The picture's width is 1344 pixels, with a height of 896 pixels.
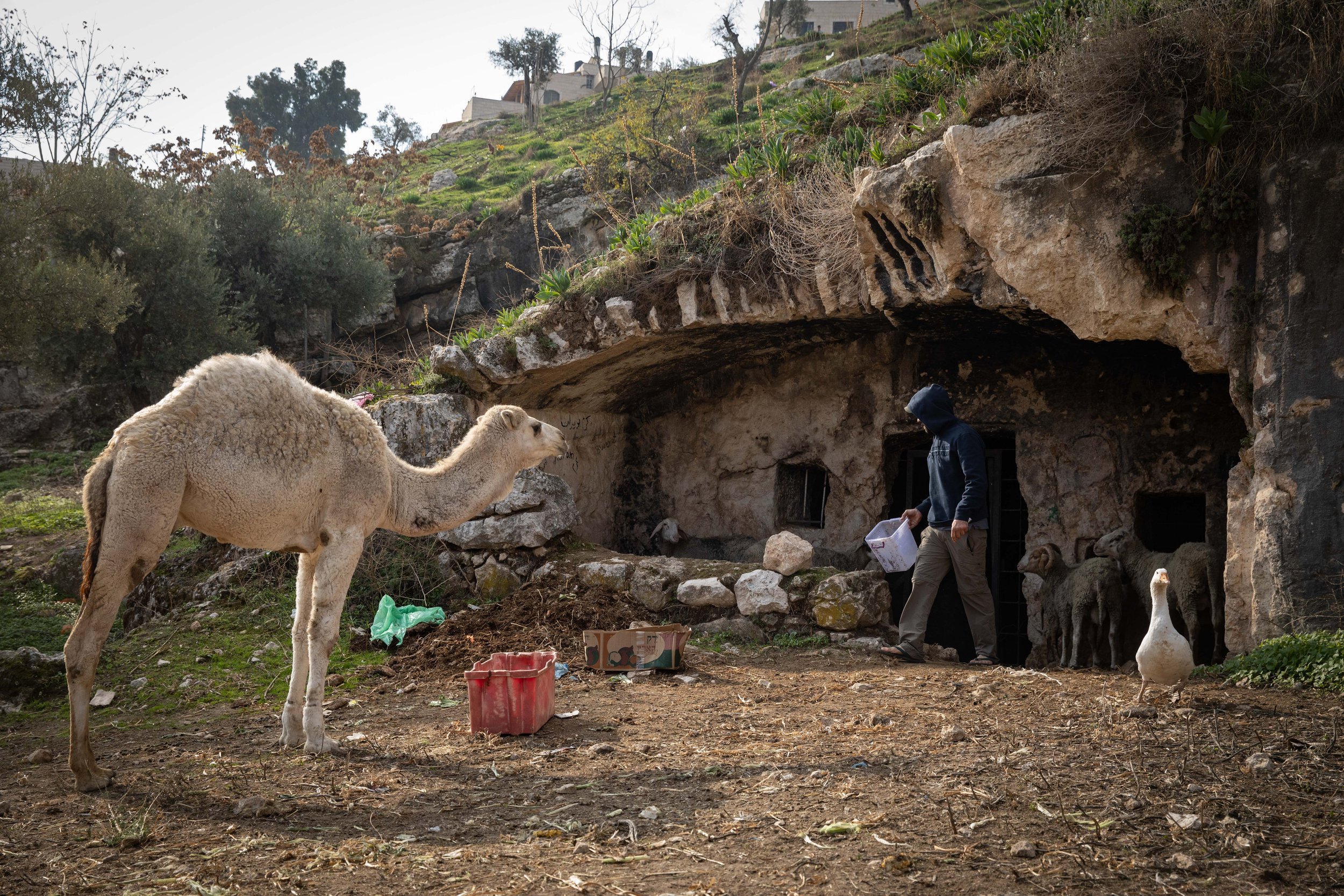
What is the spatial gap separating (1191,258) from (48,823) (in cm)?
769

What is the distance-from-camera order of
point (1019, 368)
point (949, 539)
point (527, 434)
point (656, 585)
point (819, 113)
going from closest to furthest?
point (527, 434) → point (949, 539) → point (656, 585) → point (1019, 368) → point (819, 113)

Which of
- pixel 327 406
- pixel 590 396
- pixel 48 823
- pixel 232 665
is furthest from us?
pixel 590 396

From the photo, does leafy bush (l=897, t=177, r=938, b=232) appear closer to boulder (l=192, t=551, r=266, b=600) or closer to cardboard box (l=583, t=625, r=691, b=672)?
cardboard box (l=583, t=625, r=691, b=672)

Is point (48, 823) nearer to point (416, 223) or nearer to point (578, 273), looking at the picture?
point (578, 273)

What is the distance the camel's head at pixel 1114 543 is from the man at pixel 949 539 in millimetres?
1912

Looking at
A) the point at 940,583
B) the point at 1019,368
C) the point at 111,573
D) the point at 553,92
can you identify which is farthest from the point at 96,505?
the point at 553,92

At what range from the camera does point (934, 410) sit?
7.61 m

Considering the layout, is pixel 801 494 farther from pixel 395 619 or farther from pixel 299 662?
pixel 299 662

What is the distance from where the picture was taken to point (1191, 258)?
22.1 feet

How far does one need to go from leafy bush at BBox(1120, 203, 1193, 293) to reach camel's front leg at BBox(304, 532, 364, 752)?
5888mm

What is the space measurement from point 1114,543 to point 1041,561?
0.68 m

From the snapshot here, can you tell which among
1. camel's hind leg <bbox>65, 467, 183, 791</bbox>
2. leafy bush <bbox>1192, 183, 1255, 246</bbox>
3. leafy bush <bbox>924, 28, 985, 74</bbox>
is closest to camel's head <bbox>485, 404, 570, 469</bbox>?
camel's hind leg <bbox>65, 467, 183, 791</bbox>

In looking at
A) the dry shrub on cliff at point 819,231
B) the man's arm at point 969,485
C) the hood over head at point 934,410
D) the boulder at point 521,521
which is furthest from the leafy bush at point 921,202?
the boulder at point 521,521

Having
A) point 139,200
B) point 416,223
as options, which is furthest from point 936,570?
point 416,223
